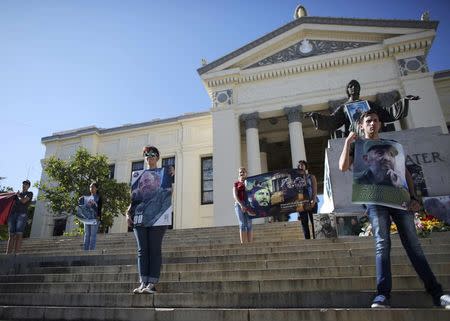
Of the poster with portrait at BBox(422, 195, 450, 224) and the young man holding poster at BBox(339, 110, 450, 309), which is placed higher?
the poster with portrait at BBox(422, 195, 450, 224)

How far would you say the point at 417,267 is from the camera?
2.83 metres

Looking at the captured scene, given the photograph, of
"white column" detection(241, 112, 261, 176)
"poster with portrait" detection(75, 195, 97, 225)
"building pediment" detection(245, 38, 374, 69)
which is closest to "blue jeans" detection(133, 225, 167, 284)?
"poster with portrait" detection(75, 195, 97, 225)

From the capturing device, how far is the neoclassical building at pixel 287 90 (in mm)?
17672

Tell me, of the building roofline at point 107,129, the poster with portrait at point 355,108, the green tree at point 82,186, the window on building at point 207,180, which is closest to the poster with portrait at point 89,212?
the poster with portrait at point 355,108

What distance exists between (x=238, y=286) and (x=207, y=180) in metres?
19.3

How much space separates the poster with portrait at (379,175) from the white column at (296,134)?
1460 centimetres

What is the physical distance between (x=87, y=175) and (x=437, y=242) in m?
18.8

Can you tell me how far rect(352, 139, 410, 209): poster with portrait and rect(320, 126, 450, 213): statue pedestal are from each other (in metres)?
2.44

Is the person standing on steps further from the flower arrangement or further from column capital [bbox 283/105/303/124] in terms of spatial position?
column capital [bbox 283/105/303/124]

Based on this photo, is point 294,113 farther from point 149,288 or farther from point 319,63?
point 149,288

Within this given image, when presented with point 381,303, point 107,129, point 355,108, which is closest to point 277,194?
point 355,108

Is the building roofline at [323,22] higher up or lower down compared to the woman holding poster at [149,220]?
higher up

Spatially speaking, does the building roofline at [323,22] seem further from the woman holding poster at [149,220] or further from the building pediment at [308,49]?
the woman holding poster at [149,220]

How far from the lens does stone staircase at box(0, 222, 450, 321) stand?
307cm
